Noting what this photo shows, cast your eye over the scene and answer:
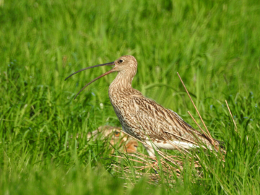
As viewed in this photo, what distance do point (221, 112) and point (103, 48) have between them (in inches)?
112

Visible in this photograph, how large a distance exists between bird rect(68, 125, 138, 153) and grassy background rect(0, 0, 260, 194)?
17 cm

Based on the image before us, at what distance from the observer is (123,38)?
810 cm

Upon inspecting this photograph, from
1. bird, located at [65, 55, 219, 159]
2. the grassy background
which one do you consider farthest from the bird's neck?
the grassy background

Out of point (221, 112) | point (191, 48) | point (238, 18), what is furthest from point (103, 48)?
point (238, 18)

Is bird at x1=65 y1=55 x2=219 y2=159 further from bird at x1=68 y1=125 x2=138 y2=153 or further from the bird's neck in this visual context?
bird at x1=68 y1=125 x2=138 y2=153

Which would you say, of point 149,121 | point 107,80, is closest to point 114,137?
point 149,121

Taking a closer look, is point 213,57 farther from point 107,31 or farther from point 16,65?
point 16,65

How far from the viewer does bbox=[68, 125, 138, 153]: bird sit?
498 centimetres

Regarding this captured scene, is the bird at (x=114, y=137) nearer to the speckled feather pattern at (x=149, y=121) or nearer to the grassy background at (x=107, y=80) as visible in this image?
the grassy background at (x=107, y=80)

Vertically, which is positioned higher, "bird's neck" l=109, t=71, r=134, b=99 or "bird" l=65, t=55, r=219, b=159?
"bird's neck" l=109, t=71, r=134, b=99

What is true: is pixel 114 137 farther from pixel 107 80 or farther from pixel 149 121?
pixel 107 80

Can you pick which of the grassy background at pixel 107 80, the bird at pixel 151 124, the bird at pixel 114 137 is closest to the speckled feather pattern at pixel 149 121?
the bird at pixel 151 124

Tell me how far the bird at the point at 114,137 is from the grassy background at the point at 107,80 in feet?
0.54

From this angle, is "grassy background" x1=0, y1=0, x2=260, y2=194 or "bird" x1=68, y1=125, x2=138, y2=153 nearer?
"grassy background" x1=0, y1=0, x2=260, y2=194
